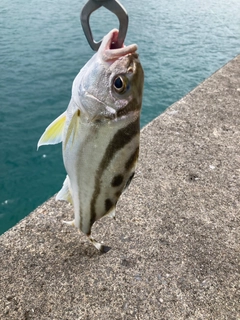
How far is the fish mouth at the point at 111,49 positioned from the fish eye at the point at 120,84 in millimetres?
94

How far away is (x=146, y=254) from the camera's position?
2.89 metres

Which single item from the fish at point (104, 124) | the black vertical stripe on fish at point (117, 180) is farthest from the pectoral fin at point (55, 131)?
the black vertical stripe on fish at point (117, 180)

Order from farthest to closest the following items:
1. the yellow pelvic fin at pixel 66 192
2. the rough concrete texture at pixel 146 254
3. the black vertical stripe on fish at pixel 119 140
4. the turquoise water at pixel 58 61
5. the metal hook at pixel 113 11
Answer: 1. the turquoise water at pixel 58 61
2. the rough concrete texture at pixel 146 254
3. the yellow pelvic fin at pixel 66 192
4. the black vertical stripe on fish at pixel 119 140
5. the metal hook at pixel 113 11

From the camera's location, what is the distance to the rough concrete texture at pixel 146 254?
2.53 metres

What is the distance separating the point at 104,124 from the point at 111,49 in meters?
0.35

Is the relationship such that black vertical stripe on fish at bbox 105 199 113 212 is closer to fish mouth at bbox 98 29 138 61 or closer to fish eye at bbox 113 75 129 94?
fish eye at bbox 113 75 129 94

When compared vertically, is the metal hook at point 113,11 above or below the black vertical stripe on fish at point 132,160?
above

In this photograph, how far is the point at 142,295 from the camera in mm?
2598

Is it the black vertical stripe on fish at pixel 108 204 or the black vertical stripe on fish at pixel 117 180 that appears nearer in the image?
the black vertical stripe on fish at pixel 117 180

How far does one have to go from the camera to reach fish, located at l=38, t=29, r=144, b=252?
5.32 ft

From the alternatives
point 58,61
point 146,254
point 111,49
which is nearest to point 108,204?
point 111,49

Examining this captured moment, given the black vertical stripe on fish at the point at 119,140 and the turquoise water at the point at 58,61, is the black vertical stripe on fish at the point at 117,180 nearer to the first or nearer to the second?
the black vertical stripe on fish at the point at 119,140

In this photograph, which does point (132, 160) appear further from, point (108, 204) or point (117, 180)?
point (108, 204)

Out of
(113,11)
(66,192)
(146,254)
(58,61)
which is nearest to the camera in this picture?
(113,11)
